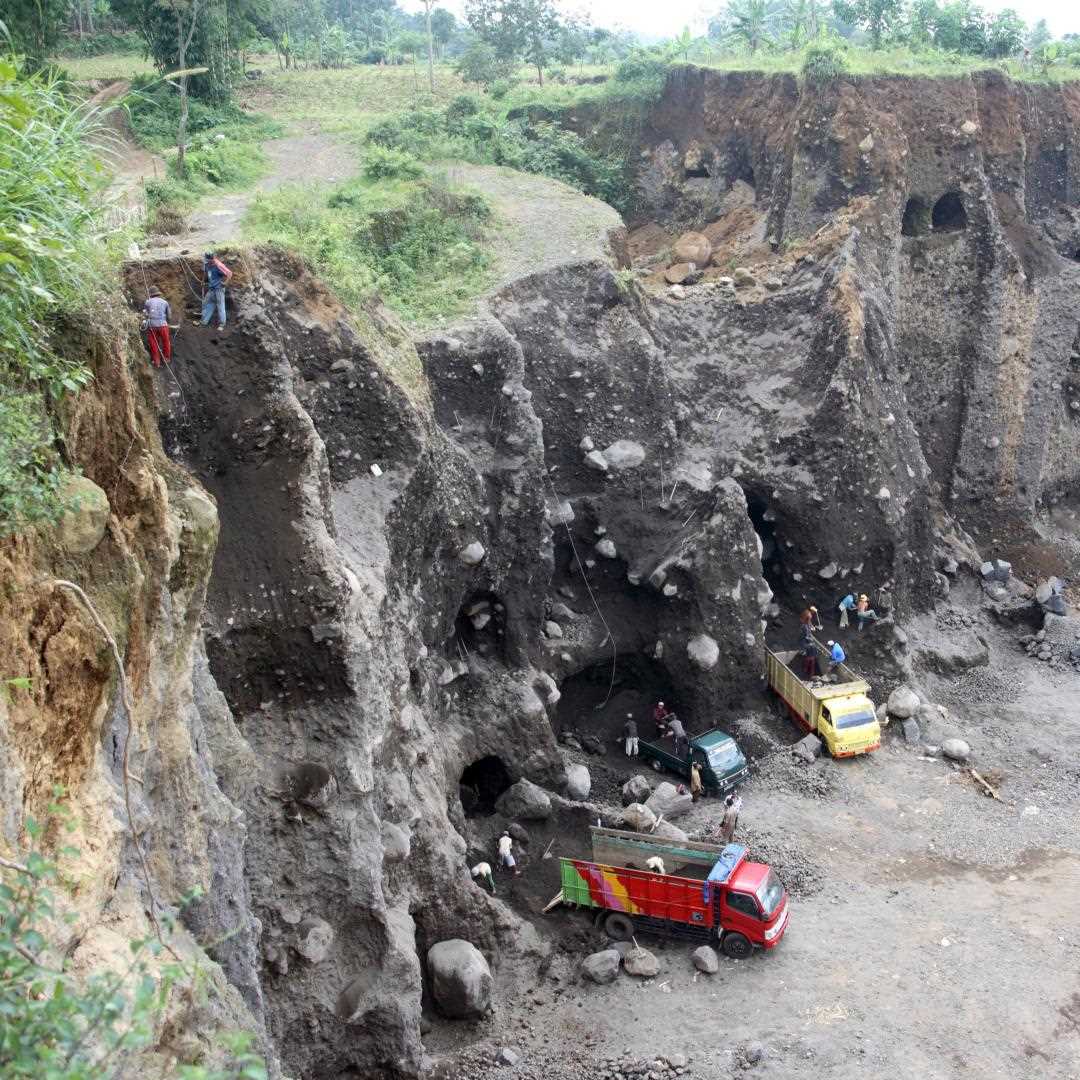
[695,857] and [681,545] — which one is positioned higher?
[681,545]

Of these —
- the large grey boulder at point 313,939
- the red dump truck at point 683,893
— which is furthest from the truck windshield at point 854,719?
the large grey boulder at point 313,939

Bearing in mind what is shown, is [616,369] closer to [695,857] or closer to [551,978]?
[695,857]

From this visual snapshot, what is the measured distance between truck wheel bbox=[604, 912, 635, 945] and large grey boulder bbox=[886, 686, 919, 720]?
9350 mm

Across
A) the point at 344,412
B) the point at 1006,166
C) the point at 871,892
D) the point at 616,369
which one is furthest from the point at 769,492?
the point at 1006,166

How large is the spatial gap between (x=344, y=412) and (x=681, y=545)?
29.6ft

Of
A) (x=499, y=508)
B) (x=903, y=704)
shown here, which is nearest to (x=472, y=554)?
(x=499, y=508)

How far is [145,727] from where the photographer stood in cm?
937

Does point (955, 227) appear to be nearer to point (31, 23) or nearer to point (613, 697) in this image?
point (613, 697)

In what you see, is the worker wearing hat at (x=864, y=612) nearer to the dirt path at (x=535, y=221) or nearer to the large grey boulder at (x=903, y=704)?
the large grey boulder at (x=903, y=704)

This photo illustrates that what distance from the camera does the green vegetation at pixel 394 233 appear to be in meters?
20.1

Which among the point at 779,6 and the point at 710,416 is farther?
the point at 779,6

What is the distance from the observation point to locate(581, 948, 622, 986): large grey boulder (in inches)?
673

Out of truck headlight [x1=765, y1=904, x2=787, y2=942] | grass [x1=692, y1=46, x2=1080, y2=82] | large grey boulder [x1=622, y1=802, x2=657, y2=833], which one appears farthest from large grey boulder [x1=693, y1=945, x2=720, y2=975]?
grass [x1=692, y1=46, x2=1080, y2=82]

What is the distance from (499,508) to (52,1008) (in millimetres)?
16945
